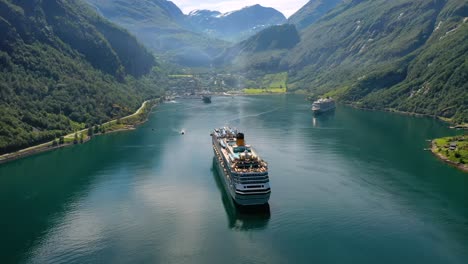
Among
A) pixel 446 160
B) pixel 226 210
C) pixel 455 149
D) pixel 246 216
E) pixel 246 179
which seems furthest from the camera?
pixel 455 149

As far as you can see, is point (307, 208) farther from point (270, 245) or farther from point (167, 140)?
point (167, 140)

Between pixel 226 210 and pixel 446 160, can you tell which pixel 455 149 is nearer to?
pixel 446 160

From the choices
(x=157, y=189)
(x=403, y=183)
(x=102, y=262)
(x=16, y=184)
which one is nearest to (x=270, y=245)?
(x=102, y=262)

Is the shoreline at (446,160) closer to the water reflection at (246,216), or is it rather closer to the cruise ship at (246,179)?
the cruise ship at (246,179)

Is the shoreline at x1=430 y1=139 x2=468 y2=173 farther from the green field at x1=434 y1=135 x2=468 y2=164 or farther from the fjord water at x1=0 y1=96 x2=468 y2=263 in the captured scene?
the fjord water at x1=0 y1=96 x2=468 y2=263

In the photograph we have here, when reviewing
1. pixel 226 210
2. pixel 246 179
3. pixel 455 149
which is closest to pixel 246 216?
pixel 226 210

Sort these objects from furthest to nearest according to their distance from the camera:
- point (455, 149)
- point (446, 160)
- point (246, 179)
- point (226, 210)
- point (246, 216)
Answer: point (455, 149) < point (446, 160) < point (226, 210) < point (246, 179) < point (246, 216)
